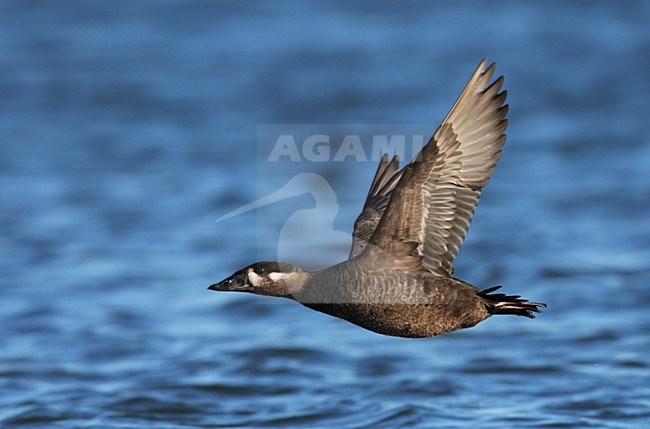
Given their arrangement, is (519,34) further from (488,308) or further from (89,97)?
(488,308)

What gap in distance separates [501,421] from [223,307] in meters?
4.40

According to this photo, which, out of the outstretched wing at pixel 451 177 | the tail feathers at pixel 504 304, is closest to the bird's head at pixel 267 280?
the outstretched wing at pixel 451 177

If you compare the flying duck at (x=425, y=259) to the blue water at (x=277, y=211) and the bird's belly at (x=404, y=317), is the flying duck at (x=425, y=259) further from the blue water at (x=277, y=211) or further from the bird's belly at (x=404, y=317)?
A: the blue water at (x=277, y=211)

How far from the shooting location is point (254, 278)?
6.70 metres

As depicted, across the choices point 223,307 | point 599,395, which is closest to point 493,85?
point 599,395

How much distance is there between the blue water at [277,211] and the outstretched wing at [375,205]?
2.79 metres

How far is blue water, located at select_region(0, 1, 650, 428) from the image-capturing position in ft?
36.4

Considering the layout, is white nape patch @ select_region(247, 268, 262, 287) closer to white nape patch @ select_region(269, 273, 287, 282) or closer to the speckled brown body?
white nape patch @ select_region(269, 273, 287, 282)

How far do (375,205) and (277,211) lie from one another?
8009mm

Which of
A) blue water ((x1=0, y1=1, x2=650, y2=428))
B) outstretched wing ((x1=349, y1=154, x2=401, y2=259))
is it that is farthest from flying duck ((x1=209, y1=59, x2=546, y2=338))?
blue water ((x1=0, y1=1, x2=650, y2=428))

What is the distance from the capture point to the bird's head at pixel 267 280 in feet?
22.0

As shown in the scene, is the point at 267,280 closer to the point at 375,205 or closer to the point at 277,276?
the point at 277,276

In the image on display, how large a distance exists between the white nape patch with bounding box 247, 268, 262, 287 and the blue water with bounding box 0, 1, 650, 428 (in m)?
3.64

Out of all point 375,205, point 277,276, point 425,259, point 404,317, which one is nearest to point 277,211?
point 375,205
